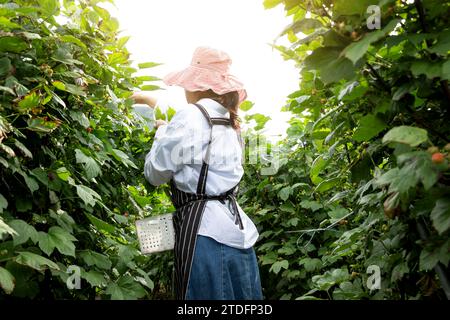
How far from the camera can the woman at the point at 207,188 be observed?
7.00ft

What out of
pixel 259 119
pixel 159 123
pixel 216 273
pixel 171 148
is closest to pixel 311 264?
pixel 259 119

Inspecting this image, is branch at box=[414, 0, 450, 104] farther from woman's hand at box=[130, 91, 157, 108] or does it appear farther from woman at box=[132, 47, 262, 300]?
woman's hand at box=[130, 91, 157, 108]

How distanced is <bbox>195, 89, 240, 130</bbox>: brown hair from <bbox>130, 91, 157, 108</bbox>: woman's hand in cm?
41

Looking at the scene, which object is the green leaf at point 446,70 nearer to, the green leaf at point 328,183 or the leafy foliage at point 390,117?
the leafy foliage at point 390,117

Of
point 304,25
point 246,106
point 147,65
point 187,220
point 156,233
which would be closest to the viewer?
point 304,25

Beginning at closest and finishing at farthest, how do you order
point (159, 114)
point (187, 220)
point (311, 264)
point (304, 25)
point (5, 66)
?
point (304, 25), point (5, 66), point (187, 220), point (159, 114), point (311, 264)

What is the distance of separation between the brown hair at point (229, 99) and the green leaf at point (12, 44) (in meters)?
0.88

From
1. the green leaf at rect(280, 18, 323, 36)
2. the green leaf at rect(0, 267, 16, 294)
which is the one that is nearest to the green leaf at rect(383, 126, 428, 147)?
the green leaf at rect(280, 18, 323, 36)

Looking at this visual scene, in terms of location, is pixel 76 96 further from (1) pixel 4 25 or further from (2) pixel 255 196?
(2) pixel 255 196

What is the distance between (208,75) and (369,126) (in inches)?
43.9

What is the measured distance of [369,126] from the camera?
1.43 metres

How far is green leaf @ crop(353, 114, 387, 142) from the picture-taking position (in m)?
1.42

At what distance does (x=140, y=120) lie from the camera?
2.52 m

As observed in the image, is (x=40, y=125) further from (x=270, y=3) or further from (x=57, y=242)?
(x=270, y=3)
